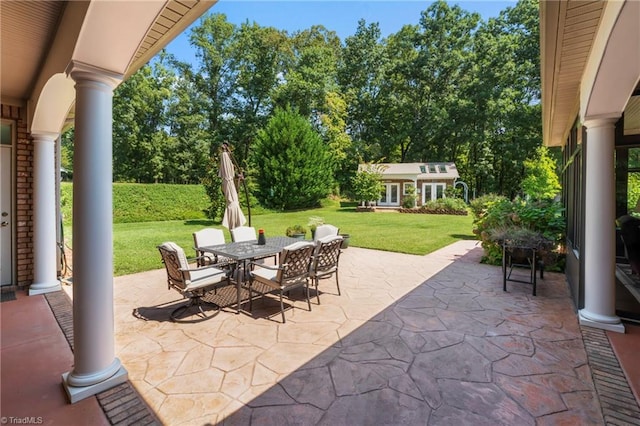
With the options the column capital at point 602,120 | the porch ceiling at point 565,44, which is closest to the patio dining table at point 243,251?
the porch ceiling at point 565,44

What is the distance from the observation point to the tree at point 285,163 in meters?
20.3

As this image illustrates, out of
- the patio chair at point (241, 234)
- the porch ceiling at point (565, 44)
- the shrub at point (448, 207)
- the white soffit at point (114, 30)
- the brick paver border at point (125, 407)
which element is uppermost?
the porch ceiling at point (565, 44)

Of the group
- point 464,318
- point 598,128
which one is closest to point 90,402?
point 464,318

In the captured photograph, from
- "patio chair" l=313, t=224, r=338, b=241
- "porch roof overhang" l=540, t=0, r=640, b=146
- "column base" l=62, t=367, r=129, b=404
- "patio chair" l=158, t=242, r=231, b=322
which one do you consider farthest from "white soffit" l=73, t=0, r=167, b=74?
"patio chair" l=313, t=224, r=338, b=241

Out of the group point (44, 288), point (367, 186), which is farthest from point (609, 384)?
point (367, 186)

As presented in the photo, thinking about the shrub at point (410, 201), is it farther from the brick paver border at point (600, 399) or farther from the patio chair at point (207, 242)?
the brick paver border at point (600, 399)

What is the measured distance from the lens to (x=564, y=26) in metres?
3.14

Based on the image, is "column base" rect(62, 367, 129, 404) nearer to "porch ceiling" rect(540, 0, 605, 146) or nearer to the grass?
the grass

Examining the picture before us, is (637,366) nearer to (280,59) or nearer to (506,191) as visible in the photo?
(506,191)

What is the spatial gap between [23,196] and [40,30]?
3.39 metres

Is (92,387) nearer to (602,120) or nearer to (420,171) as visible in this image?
(602,120)

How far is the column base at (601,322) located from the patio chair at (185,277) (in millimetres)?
4574

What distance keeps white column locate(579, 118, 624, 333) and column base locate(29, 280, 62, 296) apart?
296 inches

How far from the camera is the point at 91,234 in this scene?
2473 mm
